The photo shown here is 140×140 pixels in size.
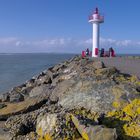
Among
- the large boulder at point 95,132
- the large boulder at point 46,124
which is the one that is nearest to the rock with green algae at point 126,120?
the large boulder at point 95,132

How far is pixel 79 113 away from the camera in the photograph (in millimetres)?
5086

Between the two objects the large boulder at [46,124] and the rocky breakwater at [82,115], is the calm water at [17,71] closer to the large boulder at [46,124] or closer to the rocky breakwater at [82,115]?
the rocky breakwater at [82,115]

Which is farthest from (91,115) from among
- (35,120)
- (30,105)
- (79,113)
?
(30,105)

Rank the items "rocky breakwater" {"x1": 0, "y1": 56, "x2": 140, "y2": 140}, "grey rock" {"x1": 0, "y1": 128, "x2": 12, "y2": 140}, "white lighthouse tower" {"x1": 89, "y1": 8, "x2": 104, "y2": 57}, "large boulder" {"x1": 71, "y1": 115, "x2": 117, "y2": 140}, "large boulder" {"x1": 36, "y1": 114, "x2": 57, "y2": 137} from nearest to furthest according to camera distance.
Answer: "large boulder" {"x1": 71, "y1": 115, "x2": 117, "y2": 140}, "rocky breakwater" {"x1": 0, "y1": 56, "x2": 140, "y2": 140}, "large boulder" {"x1": 36, "y1": 114, "x2": 57, "y2": 137}, "grey rock" {"x1": 0, "y1": 128, "x2": 12, "y2": 140}, "white lighthouse tower" {"x1": 89, "y1": 8, "x2": 104, "y2": 57}

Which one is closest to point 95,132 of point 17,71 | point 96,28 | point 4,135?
point 4,135

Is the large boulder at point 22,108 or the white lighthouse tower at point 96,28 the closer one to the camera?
the large boulder at point 22,108

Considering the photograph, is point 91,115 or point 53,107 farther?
point 53,107

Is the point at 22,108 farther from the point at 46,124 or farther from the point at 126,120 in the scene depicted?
the point at 126,120

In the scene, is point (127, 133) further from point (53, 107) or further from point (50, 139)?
point (53, 107)

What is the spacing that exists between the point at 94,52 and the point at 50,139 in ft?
64.8

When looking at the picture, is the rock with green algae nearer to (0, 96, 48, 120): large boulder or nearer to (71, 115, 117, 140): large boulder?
(71, 115, 117, 140): large boulder

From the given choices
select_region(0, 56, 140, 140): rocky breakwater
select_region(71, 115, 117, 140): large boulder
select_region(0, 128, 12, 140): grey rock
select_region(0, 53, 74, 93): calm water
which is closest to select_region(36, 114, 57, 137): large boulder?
select_region(0, 56, 140, 140): rocky breakwater

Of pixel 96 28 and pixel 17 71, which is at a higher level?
pixel 96 28

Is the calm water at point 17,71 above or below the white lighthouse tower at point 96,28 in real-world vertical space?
below
